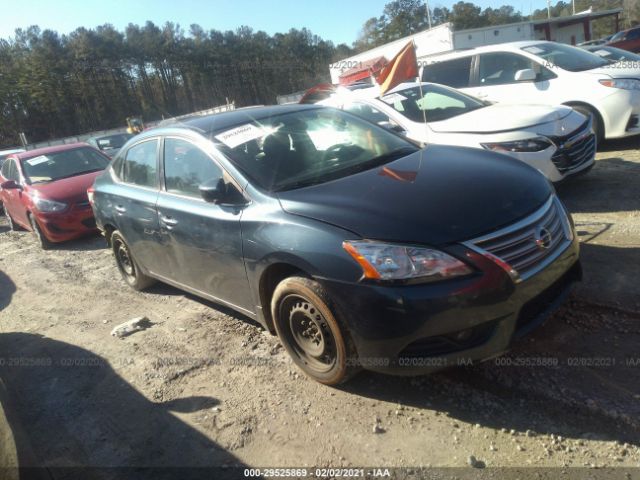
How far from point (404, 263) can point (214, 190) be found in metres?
1.38

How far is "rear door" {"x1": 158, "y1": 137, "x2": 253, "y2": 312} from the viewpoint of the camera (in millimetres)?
3246

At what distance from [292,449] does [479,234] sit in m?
1.48

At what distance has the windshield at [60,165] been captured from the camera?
816 cm

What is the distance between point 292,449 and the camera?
8.35 feet

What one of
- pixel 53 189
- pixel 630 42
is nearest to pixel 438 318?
pixel 53 189

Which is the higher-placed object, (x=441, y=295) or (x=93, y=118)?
(x=93, y=118)

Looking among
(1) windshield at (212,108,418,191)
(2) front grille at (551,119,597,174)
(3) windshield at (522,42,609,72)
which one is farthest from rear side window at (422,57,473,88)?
(1) windshield at (212,108,418,191)

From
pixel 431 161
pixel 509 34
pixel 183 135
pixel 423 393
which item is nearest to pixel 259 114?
→ pixel 183 135

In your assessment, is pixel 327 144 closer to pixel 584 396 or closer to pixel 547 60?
pixel 584 396

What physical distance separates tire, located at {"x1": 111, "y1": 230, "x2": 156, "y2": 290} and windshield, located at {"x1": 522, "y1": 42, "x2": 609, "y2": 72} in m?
6.33

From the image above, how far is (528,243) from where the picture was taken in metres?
2.56

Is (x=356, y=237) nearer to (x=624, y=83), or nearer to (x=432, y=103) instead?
(x=432, y=103)

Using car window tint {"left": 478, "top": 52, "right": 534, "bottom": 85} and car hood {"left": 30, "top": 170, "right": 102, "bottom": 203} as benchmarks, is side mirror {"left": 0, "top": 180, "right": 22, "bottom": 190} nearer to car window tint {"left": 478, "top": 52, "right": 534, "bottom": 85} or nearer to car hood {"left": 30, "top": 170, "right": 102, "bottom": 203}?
car hood {"left": 30, "top": 170, "right": 102, "bottom": 203}

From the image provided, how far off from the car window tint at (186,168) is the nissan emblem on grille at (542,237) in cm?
204
